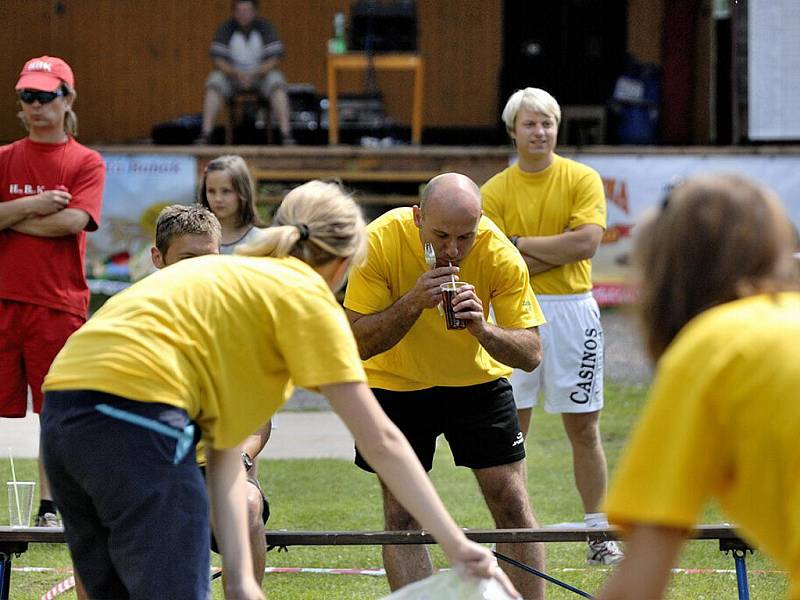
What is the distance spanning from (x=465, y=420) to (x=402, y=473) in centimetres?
189

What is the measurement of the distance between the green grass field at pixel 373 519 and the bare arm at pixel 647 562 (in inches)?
136

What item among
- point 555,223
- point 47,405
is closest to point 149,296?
point 47,405

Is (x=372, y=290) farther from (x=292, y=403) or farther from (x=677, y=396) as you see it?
(x=292, y=403)

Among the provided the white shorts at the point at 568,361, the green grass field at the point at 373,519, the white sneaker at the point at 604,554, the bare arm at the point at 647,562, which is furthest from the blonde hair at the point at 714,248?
the white shorts at the point at 568,361

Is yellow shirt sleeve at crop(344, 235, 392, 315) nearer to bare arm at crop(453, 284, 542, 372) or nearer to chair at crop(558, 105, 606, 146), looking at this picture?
bare arm at crop(453, 284, 542, 372)

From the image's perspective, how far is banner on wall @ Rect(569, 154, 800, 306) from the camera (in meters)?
13.3

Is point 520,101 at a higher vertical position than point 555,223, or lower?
higher

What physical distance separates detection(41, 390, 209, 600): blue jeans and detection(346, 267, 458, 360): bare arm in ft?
5.54

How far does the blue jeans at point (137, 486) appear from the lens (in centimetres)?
307

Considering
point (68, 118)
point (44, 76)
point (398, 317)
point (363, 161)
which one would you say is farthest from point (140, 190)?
point (398, 317)

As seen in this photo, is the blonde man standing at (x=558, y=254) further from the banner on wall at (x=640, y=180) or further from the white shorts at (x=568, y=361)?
the banner on wall at (x=640, y=180)

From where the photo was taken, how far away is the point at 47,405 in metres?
3.21

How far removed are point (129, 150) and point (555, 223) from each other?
8.30 metres

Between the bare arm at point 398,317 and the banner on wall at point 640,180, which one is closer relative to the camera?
the bare arm at point 398,317
